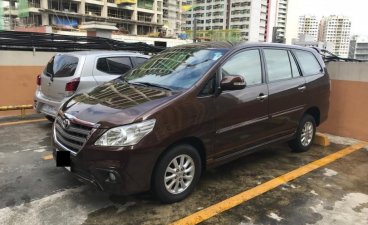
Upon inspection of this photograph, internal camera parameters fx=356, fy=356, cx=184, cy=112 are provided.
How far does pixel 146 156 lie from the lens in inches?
135

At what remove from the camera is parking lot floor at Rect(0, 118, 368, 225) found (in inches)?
140

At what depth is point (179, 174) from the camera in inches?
150

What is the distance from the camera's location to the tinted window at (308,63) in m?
5.57

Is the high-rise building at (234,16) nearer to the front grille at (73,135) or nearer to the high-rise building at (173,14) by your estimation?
the high-rise building at (173,14)

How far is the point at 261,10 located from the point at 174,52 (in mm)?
126211

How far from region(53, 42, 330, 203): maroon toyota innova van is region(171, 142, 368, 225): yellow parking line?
1.15 ft

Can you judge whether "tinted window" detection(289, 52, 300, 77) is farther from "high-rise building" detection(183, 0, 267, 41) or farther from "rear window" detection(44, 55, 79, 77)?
"high-rise building" detection(183, 0, 267, 41)

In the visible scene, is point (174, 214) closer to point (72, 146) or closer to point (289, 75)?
point (72, 146)

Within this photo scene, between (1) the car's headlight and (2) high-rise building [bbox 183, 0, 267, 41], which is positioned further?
(2) high-rise building [bbox 183, 0, 267, 41]

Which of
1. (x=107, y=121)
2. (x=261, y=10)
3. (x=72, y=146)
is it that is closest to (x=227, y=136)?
(x=107, y=121)

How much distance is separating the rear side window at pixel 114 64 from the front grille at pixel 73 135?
10.4 ft

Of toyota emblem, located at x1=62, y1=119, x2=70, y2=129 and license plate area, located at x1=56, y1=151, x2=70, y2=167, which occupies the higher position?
toyota emblem, located at x1=62, y1=119, x2=70, y2=129

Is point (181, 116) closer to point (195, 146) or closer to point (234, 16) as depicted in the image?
point (195, 146)

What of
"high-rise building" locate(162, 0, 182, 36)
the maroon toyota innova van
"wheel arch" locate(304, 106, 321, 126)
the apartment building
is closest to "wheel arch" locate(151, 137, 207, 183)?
the maroon toyota innova van
